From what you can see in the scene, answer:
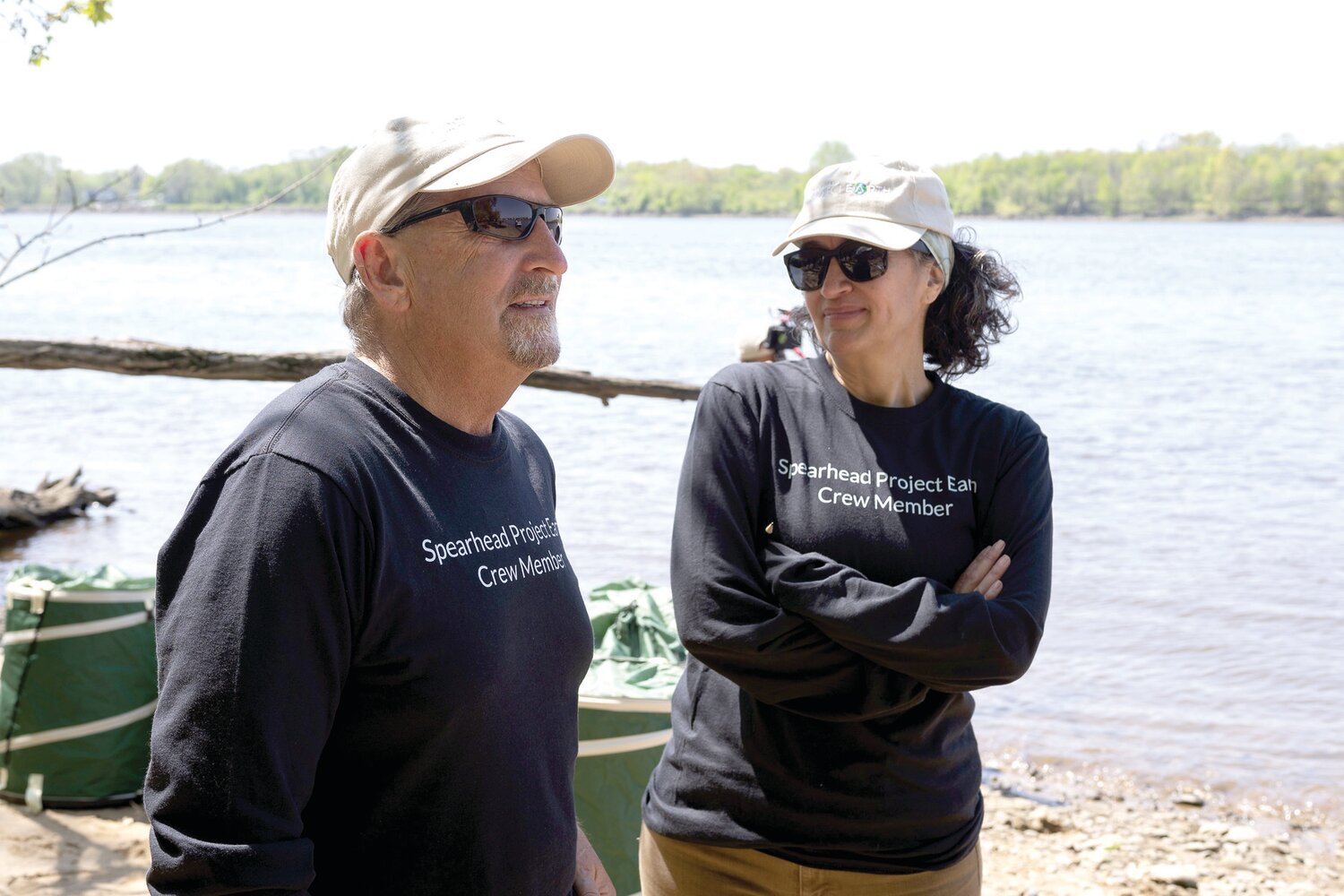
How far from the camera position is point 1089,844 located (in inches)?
213

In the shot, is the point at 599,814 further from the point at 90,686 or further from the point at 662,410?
the point at 662,410

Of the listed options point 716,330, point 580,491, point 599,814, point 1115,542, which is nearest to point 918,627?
point 599,814

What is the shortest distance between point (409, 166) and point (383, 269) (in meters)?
0.16

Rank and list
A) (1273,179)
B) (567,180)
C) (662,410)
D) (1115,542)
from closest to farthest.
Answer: (567,180)
(1115,542)
(662,410)
(1273,179)

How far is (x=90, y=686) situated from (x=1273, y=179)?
10501 centimetres

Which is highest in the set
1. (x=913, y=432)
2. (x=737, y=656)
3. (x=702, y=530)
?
(x=913, y=432)

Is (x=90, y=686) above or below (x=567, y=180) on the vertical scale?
below

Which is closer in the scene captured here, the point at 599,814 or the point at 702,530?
the point at 702,530

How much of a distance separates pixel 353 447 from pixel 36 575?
3804 mm

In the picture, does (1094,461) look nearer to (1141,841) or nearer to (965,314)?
(1141,841)

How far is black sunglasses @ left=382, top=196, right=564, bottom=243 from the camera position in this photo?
1.84m

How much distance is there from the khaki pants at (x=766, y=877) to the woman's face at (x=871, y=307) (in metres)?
1.07

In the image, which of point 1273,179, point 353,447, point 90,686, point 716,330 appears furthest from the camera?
point 1273,179

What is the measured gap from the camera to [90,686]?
15.1ft
